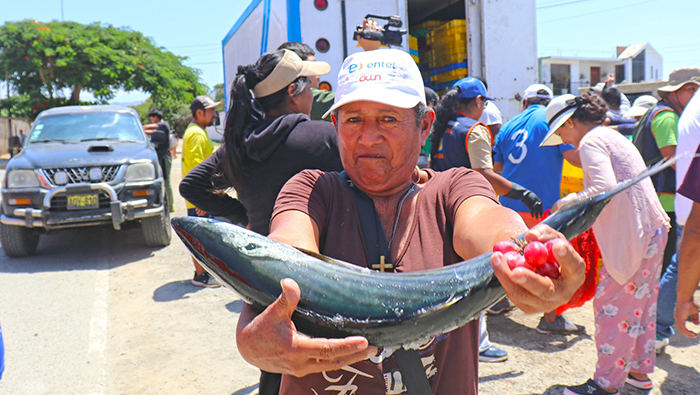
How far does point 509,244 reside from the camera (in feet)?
3.77

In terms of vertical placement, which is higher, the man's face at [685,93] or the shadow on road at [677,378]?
the man's face at [685,93]

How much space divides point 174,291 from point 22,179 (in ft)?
9.99

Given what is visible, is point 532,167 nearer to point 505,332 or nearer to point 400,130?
point 505,332

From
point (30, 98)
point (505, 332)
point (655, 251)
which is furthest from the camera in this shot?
point (30, 98)

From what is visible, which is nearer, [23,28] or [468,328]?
[468,328]

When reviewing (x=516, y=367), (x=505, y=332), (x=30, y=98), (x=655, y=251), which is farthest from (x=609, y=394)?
(x=30, y=98)

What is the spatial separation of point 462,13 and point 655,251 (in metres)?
A: 6.07

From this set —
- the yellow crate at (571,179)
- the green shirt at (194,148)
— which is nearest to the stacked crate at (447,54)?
the yellow crate at (571,179)

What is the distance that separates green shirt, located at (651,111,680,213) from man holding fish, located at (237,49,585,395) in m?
3.40

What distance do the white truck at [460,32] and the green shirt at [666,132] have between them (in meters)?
2.72

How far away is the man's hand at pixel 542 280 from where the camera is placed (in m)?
1.06

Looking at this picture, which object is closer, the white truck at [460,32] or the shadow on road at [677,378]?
the shadow on road at [677,378]

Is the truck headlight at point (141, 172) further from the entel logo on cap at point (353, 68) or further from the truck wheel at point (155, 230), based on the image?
the entel logo on cap at point (353, 68)

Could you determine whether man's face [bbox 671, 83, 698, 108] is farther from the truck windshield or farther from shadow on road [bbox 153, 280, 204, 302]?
the truck windshield
